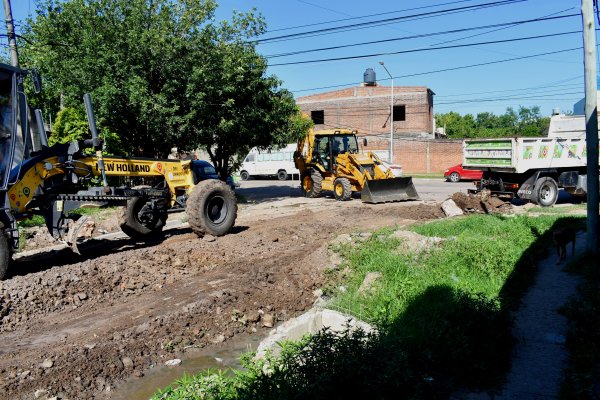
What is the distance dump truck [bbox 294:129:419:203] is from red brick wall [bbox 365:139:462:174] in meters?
23.7

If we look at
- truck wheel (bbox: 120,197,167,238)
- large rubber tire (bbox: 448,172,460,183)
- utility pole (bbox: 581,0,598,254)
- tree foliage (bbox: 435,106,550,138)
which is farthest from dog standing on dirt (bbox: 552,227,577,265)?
tree foliage (bbox: 435,106,550,138)

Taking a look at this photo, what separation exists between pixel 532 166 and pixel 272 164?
22.6 meters

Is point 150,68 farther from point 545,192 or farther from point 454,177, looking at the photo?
point 454,177

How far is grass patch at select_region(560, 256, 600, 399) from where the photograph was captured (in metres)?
4.16

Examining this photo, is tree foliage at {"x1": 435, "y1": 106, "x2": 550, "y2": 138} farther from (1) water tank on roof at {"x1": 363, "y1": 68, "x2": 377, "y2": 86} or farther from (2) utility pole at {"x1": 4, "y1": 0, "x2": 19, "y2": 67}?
(2) utility pole at {"x1": 4, "y1": 0, "x2": 19, "y2": 67}

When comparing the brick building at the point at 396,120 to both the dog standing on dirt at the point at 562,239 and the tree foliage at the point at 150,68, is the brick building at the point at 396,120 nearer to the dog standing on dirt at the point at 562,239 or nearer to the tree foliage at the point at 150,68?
the tree foliage at the point at 150,68

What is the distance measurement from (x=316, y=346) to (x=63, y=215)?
6473 millimetres

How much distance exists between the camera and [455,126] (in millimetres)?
84312

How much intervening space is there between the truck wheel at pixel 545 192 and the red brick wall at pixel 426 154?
84.8 feet

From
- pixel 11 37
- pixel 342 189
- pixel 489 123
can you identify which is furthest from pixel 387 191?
pixel 489 123

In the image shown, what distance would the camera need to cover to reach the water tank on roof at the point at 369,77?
158ft

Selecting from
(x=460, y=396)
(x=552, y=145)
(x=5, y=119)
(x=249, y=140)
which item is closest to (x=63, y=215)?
(x=5, y=119)

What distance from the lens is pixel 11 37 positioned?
14320mm

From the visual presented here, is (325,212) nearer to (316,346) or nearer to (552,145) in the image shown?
(552,145)
